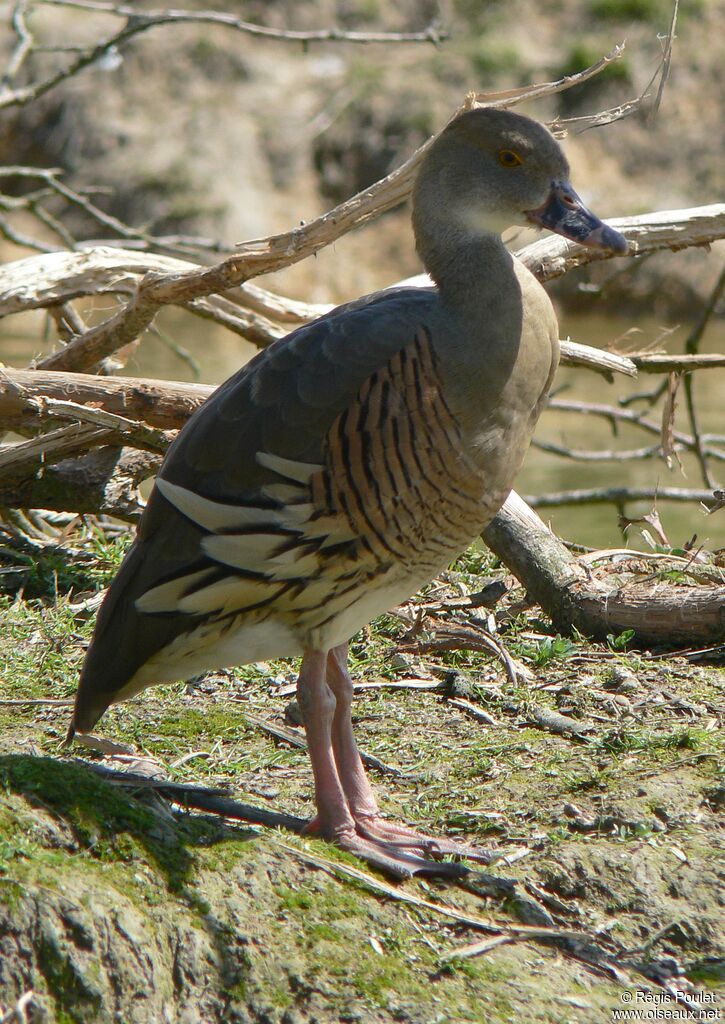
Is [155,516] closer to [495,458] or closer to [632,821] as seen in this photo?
[495,458]

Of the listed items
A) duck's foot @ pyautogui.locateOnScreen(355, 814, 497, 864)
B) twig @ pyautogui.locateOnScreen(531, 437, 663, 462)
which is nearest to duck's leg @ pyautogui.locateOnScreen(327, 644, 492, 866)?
duck's foot @ pyautogui.locateOnScreen(355, 814, 497, 864)

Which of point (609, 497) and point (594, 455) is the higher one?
point (594, 455)

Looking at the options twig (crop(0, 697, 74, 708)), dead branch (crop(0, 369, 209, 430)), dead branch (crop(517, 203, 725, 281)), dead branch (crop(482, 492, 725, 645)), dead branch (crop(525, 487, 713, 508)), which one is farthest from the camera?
dead branch (crop(525, 487, 713, 508))

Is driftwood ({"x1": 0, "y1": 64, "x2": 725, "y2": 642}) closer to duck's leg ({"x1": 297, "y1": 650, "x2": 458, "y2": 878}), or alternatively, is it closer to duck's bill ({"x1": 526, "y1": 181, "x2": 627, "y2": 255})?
duck's bill ({"x1": 526, "y1": 181, "x2": 627, "y2": 255})

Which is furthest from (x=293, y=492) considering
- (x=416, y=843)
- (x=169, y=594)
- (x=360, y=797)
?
(x=416, y=843)

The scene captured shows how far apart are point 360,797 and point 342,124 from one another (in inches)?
558

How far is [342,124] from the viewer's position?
668 inches

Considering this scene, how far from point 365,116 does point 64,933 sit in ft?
49.8

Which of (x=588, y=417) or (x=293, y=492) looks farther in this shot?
(x=588, y=417)

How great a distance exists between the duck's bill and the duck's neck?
18 centimetres

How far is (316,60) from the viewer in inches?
701

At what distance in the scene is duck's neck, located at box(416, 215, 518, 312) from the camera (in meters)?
4.12

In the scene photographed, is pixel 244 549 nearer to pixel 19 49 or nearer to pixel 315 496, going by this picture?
pixel 315 496

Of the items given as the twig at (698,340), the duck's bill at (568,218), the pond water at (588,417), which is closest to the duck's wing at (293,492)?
the duck's bill at (568,218)
